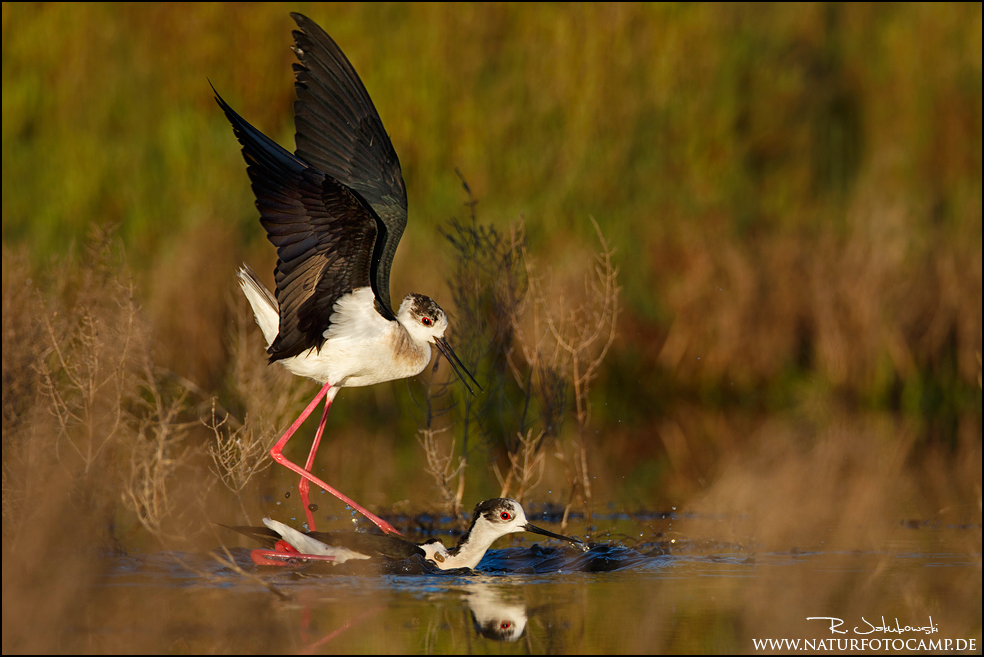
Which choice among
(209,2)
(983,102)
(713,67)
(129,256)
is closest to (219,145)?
(129,256)

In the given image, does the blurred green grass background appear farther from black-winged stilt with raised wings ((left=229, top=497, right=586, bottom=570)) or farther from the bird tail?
black-winged stilt with raised wings ((left=229, top=497, right=586, bottom=570))

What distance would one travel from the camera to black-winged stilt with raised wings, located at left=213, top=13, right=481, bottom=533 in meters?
5.07

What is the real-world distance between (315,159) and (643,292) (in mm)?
3423

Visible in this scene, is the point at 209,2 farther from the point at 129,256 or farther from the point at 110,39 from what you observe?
the point at 129,256

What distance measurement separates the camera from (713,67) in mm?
10617

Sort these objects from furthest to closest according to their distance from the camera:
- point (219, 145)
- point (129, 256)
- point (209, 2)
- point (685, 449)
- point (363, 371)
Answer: point (209, 2) → point (219, 145) → point (129, 256) → point (685, 449) → point (363, 371)

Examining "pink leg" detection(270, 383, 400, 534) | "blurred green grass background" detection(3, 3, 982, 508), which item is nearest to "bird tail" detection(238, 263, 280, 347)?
"pink leg" detection(270, 383, 400, 534)

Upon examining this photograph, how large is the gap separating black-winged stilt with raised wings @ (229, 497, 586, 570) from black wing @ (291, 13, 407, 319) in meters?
1.53

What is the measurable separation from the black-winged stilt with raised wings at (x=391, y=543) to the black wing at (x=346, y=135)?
1.53 meters

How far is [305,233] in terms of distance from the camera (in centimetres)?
523
